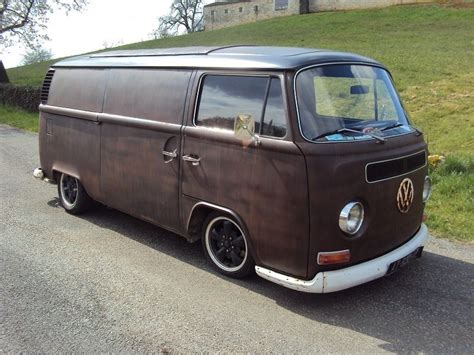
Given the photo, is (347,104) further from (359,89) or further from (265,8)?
(265,8)

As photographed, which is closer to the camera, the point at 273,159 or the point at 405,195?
the point at 273,159

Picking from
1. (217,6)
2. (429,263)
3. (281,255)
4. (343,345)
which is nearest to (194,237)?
(281,255)

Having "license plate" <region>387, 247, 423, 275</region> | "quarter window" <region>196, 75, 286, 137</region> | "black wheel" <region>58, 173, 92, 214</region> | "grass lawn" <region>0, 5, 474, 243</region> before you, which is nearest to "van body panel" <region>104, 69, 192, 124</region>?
"quarter window" <region>196, 75, 286, 137</region>

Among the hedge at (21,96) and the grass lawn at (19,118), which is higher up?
the hedge at (21,96)

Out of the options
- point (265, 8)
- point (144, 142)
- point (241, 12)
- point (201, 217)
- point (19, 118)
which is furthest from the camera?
point (241, 12)

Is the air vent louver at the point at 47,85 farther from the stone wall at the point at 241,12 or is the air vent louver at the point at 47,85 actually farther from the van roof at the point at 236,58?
the stone wall at the point at 241,12

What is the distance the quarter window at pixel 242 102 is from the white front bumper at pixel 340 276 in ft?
3.75

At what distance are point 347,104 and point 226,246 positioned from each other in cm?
172

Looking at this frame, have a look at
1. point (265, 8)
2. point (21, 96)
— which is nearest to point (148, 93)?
point (21, 96)

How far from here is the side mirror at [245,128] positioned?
383 cm

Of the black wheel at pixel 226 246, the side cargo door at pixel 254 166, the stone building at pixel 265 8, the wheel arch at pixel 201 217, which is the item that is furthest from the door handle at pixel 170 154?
the stone building at pixel 265 8

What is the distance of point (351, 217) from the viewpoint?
374cm

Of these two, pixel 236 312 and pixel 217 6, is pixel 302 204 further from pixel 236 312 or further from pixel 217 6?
pixel 217 6

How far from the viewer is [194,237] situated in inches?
186
